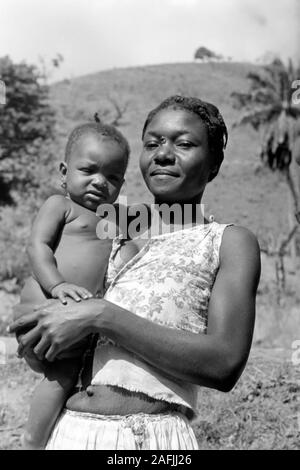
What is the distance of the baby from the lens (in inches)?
79.4

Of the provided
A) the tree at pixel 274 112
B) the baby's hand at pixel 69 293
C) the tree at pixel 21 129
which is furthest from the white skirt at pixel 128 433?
the tree at pixel 274 112

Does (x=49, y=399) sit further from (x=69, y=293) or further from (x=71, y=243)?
(x=71, y=243)

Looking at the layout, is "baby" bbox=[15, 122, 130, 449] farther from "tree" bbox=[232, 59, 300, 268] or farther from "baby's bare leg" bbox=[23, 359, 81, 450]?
"tree" bbox=[232, 59, 300, 268]

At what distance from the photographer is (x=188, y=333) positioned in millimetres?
1821

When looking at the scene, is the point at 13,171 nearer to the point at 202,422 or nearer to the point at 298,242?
the point at 298,242

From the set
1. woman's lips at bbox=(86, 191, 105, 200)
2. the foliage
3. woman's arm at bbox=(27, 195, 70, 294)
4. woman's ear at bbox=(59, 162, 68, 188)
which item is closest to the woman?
woman's arm at bbox=(27, 195, 70, 294)

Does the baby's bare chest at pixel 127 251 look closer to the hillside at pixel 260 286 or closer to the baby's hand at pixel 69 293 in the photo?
the baby's hand at pixel 69 293

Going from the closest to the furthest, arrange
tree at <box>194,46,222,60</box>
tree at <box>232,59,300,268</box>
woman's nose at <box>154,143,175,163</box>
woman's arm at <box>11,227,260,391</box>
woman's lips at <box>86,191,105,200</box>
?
woman's arm at <box>11,227,260,391</box> < woman's nose at <box>154,143,175,163</box> < woman's lips at <box>86,191,105,200</box> < tree at <box>232,59,300,268</box> < tree at <box>194,46,222,60</box>

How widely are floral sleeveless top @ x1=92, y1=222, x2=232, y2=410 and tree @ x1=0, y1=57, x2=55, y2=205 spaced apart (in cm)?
1556

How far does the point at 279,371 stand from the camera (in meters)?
5.57

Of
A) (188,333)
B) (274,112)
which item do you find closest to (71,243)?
(188,333)

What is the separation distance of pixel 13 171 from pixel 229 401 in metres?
13.2

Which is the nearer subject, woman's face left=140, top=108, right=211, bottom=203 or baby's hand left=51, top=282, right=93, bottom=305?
baby's hand left=51, top=282, right=93, bottom=305
